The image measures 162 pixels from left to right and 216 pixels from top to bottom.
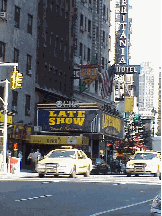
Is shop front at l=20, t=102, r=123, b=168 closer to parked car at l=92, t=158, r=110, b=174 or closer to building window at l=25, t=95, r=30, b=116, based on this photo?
building window at l=25, t=95, r=30, b=116

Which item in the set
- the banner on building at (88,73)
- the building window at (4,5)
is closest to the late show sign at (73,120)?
the banner on building at (88,73)

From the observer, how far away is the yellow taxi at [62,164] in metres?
33.0

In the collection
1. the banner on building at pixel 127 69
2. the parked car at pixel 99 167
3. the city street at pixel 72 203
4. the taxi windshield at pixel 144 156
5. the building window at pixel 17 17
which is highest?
the building window at pixel 17 17

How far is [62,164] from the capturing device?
1307 inches

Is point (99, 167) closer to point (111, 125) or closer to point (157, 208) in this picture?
point (111, 125)

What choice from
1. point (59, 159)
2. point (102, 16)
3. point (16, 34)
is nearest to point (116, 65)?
point (102, 16)

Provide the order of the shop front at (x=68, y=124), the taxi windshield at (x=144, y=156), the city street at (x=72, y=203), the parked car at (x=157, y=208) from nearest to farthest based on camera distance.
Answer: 1. the parked car at (x=157, y=208)
2. the city street at (x=72, y=203)
3. the taxi windshield at (x=144, y=156)
4. the shop front at (x=68, y=124)

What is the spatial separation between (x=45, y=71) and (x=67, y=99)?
22.1 feet

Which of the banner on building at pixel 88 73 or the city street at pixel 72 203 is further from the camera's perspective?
the banner on building at pixel 88 73

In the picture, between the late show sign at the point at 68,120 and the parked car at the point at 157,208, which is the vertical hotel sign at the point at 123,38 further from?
the parked car at the point at 157,208

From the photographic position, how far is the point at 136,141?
86688mm

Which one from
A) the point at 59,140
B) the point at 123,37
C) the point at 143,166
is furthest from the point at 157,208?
the point at 123,37

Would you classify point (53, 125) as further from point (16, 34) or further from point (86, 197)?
point (86, 197)

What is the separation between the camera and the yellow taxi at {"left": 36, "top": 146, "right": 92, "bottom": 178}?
33.0 m
